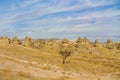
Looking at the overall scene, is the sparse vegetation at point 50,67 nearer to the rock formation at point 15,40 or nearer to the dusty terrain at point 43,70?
the dusty terrain at point 43,70

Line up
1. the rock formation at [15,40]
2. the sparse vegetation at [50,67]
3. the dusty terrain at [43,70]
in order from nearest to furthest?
the dusty terrain at [43,70] → the sparse vegetation at [50,67] → the rock formation at [15,40]

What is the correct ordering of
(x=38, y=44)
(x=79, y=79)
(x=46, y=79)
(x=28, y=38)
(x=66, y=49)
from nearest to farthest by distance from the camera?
(x=46, y=79) → (x=79, y=79) → (x=66, y=49) → (x=38, y=44) → (x=28, y=38)

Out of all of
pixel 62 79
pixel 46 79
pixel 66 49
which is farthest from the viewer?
pixel 66 49

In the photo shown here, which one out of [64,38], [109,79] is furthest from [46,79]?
[64,38]

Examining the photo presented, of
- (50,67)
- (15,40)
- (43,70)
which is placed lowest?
(50,67)

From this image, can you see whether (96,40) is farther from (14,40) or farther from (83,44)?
(14,40)

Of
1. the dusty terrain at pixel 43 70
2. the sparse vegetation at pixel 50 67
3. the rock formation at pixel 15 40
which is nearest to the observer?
the dusty terrain at pixel 43 70

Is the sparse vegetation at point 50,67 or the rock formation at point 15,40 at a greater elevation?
the rock formation at point 15,40

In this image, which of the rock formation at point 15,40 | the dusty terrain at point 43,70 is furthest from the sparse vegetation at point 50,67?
the rock formation at point 15,40

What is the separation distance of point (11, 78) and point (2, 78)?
1730 mm

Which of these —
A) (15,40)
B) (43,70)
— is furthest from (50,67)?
(15,40)

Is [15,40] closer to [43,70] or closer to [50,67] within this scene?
[50,67]

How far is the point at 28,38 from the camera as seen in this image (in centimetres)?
18538

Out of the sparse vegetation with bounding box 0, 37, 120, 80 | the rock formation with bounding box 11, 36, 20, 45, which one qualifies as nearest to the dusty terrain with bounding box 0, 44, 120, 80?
the sparse vegetation with bounding box 0, 37, 120, 80
